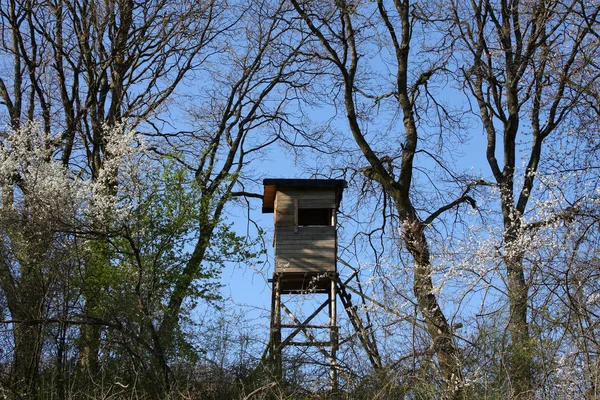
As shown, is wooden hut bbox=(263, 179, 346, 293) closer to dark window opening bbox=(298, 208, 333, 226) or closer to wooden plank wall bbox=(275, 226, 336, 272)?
wooden plank wall bbox=(275, 226, 336, 272)

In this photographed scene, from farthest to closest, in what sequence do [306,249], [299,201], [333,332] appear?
[299,201] < [306,249] < [333,332]

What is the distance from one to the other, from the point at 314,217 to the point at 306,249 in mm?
1081

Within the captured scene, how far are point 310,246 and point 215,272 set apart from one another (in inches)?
69.2

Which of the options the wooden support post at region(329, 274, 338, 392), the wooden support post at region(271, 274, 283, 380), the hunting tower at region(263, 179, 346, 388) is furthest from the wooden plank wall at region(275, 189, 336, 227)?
the wooden support post at region(329, 274, 338, 392)

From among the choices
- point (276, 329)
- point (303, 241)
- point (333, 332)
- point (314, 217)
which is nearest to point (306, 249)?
point (303, 241)

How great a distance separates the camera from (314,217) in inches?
565

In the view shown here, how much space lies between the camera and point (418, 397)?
994 cm

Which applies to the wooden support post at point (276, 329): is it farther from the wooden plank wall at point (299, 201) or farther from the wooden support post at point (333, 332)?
the wooden plank wall at point (299, 201)

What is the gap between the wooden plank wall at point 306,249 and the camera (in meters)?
13.3

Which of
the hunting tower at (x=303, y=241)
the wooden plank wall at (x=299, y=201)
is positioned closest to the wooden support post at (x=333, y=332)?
the hunting tower at (x=303, y=241)

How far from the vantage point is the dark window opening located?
14086mm

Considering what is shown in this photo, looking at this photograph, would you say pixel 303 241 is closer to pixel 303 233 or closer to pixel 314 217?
pixel 303 233

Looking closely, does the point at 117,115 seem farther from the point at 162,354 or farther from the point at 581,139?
the point at 581,139

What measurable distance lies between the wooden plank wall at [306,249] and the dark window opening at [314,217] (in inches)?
20.9
